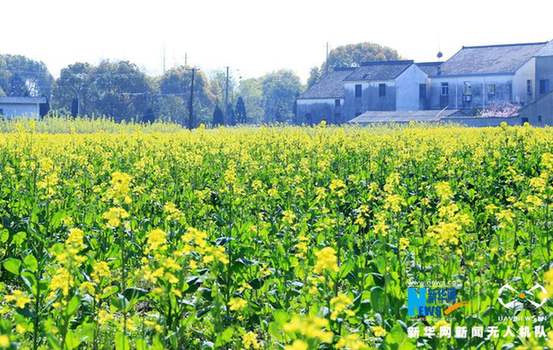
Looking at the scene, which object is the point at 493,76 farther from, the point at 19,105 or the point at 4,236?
the point at 4,236

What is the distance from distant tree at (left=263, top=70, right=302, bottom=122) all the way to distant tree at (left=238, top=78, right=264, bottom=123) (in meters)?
1.54

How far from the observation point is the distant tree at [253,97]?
358ft

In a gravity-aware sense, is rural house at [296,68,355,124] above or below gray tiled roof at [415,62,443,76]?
below

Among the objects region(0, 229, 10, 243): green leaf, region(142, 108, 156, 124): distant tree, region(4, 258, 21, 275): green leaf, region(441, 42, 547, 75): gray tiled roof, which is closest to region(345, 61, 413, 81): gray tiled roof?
region(441, 42, 547, 75): gray tiled roof

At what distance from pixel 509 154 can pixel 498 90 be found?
47.6 meters

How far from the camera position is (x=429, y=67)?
227 ft

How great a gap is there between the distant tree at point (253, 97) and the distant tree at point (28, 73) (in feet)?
88.8

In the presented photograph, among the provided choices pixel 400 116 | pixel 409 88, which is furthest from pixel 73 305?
pixel 409 88

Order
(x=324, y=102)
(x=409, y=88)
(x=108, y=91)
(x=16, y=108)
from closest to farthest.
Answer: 1. (x=409, y=88)
2. (x=324, y=102)
3. (x=16, y=108)
4. (x=108, y=91)

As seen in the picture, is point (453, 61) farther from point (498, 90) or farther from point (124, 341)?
point (124, 341)

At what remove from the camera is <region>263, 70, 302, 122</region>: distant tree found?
104875mm

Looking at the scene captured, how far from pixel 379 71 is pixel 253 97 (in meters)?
53.5

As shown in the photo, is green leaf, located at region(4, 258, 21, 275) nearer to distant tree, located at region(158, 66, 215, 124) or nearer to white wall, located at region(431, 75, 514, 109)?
white wall, located at region(431, 75, 514, 109)

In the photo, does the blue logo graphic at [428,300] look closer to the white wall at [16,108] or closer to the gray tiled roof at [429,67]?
the gray tiled roof at [429,67]
